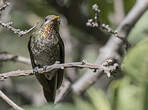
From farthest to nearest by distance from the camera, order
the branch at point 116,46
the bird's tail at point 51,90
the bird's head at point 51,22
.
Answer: the bird's head at point 51,22 → the bird's tail at point 51,90 → the branch at point 116,46

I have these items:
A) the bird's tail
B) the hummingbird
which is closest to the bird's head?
the hummingbird

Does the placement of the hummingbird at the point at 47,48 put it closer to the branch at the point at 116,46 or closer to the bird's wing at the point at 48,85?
the bird's wing at the point at 48,85

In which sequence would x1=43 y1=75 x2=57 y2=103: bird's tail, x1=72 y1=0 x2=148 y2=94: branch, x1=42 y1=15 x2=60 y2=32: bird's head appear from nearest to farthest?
1. x1=72 y1=0 x2=148 y2=94: branch
2. x1=43 y1=75 x2=57 y2=103: bird's tail
3. x1=42 y1=15 x2=60 y2=32: bird's head

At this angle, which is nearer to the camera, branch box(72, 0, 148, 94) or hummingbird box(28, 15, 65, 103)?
branch box(72, 0, 148, 94)

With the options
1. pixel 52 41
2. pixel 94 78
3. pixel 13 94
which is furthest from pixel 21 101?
pixel 94 78

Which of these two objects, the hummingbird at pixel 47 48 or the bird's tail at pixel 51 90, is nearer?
the bird's tail at pixel 51 90

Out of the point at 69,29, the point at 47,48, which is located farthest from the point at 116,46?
the point at 69,29

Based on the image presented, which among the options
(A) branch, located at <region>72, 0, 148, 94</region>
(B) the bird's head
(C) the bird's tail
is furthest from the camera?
(B) the bird's head

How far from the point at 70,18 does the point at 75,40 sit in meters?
0.95

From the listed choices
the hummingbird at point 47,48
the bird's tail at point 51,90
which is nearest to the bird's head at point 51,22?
the hummingbird at point 47,48

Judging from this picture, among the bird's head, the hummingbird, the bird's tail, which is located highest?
the bird's head

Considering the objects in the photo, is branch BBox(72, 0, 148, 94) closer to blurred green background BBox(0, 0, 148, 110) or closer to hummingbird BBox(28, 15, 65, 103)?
blurred green background BBox(0, 0, 148, 110)

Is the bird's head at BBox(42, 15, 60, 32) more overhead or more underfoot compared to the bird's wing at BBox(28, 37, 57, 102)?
more overhead

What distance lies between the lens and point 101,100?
1.89m
